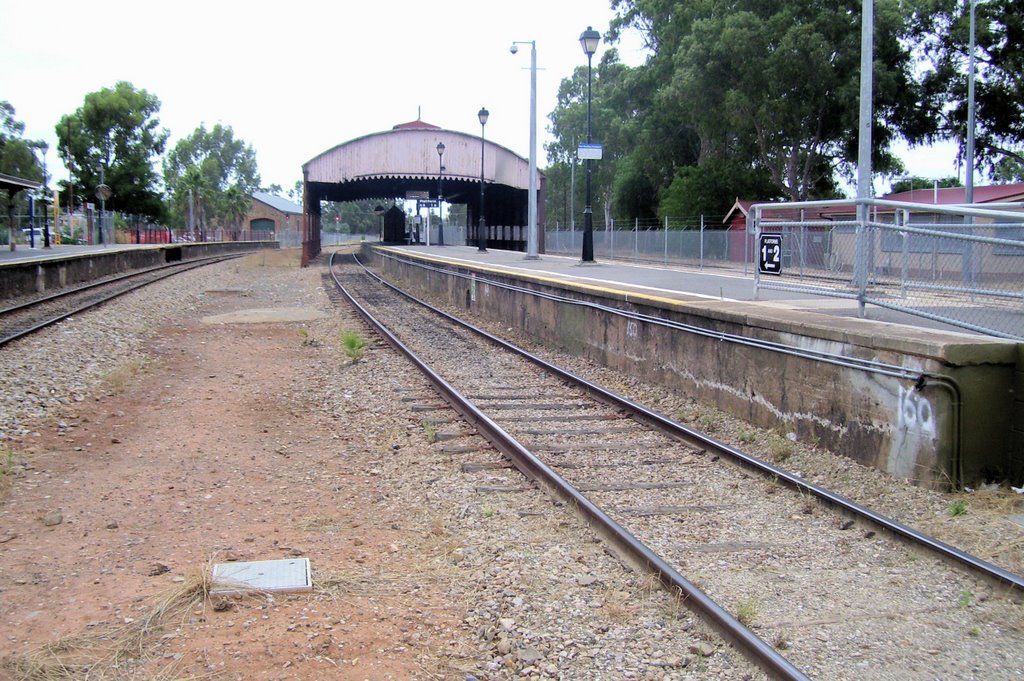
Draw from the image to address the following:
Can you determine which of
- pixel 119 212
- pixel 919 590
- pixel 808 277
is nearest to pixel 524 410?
pixel 808 277

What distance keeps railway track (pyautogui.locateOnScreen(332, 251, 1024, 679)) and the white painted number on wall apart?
998 millimetres

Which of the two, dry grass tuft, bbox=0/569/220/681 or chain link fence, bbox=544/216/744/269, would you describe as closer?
dry grass tuft, bbox=0/569/220/681

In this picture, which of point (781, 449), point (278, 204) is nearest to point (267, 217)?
point (278, 204)

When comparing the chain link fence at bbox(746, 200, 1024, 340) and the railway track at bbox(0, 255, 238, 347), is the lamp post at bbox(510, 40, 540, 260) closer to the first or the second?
the railway track at bbox(0, 255, 238, 347)

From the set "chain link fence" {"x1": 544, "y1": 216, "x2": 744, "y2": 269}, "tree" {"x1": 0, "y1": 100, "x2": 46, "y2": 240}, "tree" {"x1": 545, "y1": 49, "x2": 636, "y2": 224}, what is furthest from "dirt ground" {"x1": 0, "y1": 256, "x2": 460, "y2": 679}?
"tree" {"x1": 0, "y1": 100, "x2": 46, "y2": 240}

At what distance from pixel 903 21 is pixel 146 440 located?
4096 cm

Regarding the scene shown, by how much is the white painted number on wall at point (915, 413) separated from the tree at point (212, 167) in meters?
109

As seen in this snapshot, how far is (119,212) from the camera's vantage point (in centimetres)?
7825

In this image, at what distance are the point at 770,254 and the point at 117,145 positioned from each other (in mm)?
78086

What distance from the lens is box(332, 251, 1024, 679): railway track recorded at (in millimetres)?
4465

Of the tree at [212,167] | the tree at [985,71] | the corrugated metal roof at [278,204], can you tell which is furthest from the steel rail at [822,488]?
the corrugated metal roof at [278,204]

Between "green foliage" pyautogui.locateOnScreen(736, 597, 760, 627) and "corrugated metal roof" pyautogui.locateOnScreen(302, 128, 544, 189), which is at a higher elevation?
"corrugated metal roof" pyautogui.locateOnScreen(302, 128, 544, 189)

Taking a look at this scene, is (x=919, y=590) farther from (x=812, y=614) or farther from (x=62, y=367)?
(x=62, y=367)

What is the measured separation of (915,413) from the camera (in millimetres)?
7043
